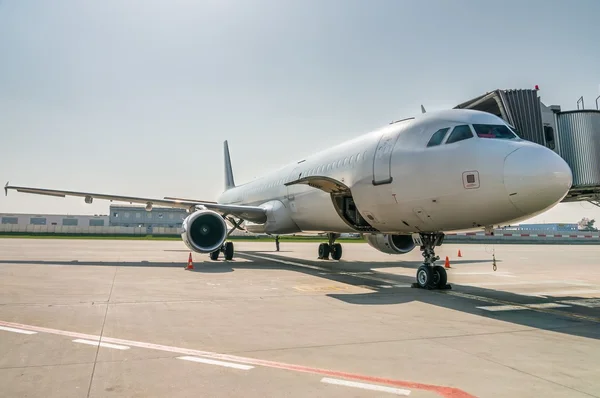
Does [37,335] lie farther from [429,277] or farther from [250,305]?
[429,277]

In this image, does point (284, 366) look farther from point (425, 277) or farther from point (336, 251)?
point (336, 251)

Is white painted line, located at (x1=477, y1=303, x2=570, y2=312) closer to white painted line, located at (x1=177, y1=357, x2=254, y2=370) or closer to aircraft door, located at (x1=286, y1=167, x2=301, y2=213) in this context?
white painted line, located at (x1=177, y1=357, x2=254, y2=370)

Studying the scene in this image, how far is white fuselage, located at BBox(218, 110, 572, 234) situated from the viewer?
7.02 meters

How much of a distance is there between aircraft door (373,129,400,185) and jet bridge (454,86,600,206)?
2419mm

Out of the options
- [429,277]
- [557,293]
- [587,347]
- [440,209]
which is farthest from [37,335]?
[557,293]

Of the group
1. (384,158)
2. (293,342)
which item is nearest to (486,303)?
(384,158)

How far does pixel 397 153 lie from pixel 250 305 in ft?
14.9

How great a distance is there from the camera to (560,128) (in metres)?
9.14

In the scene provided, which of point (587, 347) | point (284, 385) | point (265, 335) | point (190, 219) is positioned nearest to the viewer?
point (284, 385)

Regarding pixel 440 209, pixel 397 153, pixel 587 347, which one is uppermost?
pixel 397 153

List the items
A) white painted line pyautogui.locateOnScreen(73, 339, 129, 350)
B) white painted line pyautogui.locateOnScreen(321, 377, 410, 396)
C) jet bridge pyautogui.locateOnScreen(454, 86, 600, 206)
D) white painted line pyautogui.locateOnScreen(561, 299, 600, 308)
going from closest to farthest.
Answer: white painted line pyautogui.locateOnScreen(321, 377, 410, 396), white painted line pyautogui.locateOnScreen(73, 339, 129, 350), white painted line pyautogui.locateOnScreen(561, 299, 600, 308), jet bridge pyautogui.locateOnScreen(454, 86, 600, 206)

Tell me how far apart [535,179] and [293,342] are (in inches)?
188

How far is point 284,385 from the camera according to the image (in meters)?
3.42

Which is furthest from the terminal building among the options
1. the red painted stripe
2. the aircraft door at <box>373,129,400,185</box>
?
the red painted stripe
